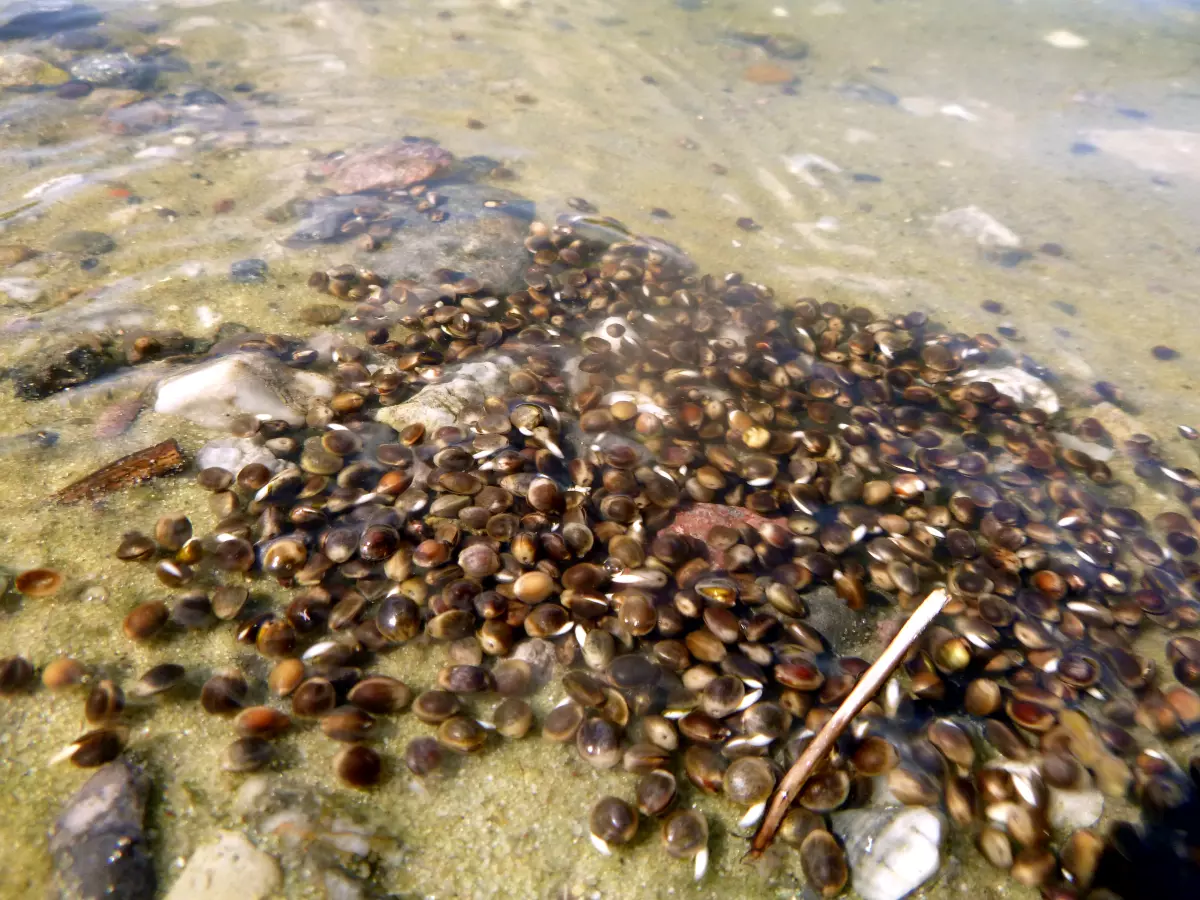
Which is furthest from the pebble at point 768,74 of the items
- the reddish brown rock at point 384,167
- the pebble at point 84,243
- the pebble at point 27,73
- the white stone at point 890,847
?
the white stone at point 890,847

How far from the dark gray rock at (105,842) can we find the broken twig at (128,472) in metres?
1.38

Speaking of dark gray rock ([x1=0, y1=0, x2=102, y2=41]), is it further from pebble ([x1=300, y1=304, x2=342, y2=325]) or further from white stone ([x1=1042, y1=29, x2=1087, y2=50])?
white stone ([x1=1042, y1=29, x2=1087, y2=50])

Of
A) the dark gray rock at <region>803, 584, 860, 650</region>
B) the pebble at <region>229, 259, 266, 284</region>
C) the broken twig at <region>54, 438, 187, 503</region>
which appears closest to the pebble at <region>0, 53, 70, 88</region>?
the pebble at <region>229, 259, 266, 284</region>

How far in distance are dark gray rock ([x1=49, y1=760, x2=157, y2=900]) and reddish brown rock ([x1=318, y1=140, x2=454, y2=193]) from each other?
469cm

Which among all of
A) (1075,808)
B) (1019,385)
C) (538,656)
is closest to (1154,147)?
(1019,385)

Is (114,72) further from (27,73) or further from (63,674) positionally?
(63,674)

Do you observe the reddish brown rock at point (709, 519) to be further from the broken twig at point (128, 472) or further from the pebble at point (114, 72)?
the pebble at point (114, 72)

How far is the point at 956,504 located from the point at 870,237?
3224mm

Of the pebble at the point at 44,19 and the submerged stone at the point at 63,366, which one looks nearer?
the submerged stone at the point at 63,366

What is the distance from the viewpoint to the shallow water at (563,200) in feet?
7.63

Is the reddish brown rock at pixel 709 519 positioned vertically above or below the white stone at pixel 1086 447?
above

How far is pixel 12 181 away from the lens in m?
5.40

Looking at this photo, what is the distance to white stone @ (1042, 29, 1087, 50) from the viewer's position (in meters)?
9.44

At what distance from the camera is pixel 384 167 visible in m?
5.82
